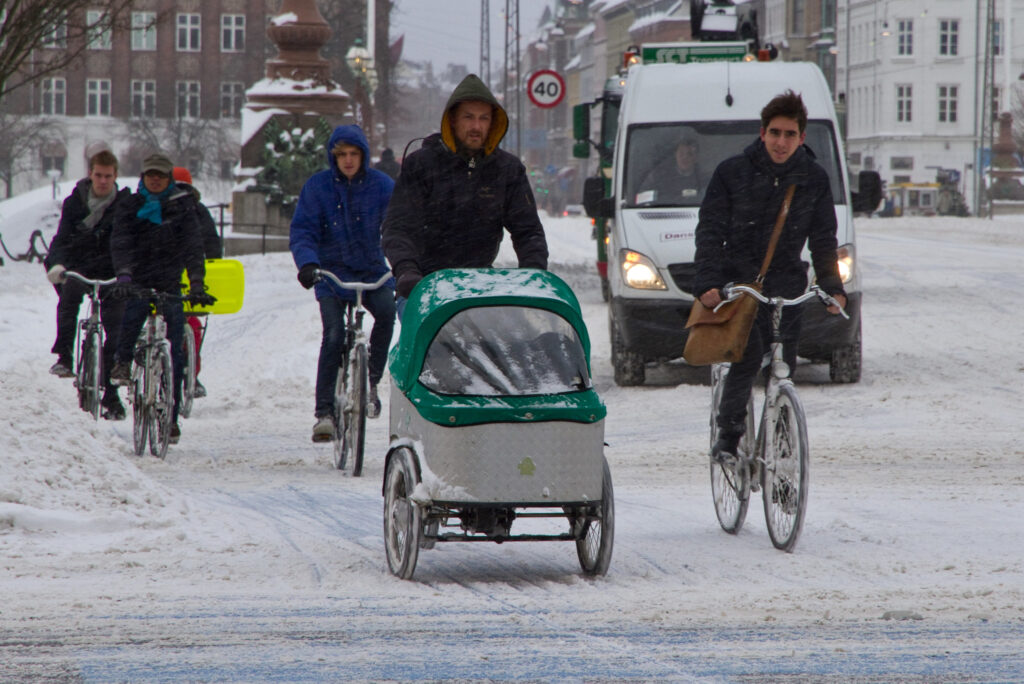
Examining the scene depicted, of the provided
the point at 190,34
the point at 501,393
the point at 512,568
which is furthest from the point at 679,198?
the point at 190,34

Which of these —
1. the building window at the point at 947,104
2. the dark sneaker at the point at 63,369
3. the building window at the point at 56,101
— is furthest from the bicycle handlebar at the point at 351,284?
the building window at the point at 947,104

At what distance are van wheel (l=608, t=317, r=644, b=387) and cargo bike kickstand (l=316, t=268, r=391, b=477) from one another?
4.06m

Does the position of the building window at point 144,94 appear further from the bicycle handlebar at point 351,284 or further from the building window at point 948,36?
the bicycle handlebar at point 351,284

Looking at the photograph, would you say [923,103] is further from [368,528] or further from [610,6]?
[368,528]

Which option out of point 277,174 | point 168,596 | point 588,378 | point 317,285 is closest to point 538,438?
point 588,378

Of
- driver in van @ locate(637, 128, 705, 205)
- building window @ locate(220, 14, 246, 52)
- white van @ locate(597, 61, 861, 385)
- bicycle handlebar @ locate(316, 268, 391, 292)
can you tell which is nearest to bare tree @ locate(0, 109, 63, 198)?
building window @ locate(220, 14, 246, 52)

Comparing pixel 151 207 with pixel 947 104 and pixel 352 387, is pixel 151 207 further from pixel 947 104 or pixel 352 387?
pixel 947 104

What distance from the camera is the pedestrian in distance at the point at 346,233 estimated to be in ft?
31.3

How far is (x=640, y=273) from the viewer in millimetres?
12953

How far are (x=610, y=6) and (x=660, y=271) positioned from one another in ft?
396

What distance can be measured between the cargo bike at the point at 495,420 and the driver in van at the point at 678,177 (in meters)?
7.34

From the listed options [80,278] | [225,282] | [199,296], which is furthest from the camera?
[225,282]

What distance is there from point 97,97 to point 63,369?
77.0 metres

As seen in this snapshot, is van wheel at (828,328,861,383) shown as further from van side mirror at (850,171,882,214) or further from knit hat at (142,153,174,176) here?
knit hat at (142,153,174,176)
